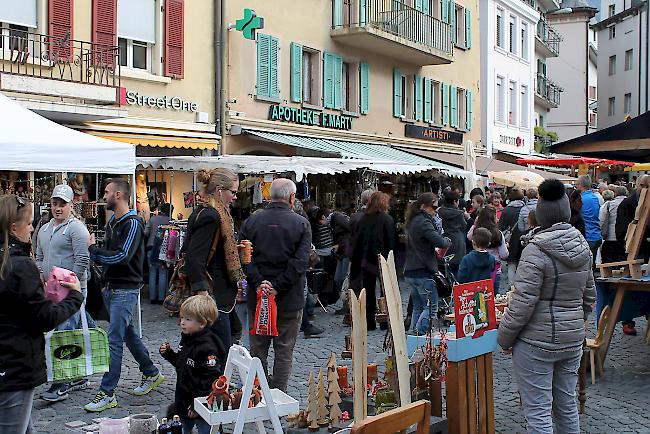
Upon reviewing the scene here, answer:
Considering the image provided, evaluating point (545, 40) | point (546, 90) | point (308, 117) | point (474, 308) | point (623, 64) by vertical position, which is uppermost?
point (623, 64)

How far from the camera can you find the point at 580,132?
4697cm

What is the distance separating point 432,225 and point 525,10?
26.5 m

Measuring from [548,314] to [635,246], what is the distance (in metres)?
3.56

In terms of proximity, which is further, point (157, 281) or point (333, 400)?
point (157, 281)

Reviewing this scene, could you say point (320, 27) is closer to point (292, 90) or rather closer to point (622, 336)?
point (292, 90)

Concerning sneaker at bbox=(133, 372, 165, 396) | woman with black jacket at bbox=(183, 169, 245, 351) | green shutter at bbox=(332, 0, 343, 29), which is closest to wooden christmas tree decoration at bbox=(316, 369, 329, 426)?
woman with black jacket at bbox=(183, 169, 245, 351)

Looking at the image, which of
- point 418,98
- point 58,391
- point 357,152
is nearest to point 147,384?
point 58,391

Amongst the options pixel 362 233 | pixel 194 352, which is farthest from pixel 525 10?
pixel 194 352

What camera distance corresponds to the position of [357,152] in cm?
1806

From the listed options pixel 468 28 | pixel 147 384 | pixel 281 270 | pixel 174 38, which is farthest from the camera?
pixel 468 28

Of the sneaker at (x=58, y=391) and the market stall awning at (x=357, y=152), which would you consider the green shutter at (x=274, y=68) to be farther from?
the sneaker at (x=58, y=391)

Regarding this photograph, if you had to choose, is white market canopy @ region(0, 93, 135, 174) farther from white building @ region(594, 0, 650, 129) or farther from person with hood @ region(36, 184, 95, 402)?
white building @ region(594, 0, 650, 129)

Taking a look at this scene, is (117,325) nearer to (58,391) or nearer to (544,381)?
(58,391)

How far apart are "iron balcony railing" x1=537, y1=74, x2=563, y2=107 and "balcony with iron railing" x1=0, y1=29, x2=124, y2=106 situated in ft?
89.1
